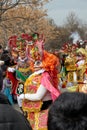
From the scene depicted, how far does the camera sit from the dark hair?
8.41ft

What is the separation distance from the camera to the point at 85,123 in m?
2.57

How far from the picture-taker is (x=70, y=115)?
8.43 ft

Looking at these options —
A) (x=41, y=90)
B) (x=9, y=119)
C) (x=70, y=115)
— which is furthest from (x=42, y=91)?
(x=70, y=115)

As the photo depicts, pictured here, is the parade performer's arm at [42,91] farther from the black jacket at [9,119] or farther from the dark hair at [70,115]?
the dark hair at [70,115]

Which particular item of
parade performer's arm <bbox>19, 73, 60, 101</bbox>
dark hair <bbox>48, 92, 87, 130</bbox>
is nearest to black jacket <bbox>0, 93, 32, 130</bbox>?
dark hair <bbox>48, 92, 87, 130</bbox>

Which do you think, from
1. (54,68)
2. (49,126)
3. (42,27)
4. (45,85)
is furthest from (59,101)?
(42,27)

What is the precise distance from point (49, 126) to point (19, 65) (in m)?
8.56

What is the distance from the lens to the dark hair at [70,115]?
256cm

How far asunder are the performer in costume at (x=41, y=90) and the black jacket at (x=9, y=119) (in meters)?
2.38

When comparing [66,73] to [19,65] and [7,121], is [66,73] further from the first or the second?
[7,121]

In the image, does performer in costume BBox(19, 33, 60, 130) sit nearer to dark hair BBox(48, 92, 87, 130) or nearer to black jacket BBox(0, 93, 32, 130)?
black jacket BBox(0, 93, 32, 130)

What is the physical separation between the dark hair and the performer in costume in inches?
123

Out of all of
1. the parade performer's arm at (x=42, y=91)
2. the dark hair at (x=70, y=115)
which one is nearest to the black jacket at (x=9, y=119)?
the dark hair at (x=70, y=115)

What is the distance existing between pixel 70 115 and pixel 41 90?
3.19 m
